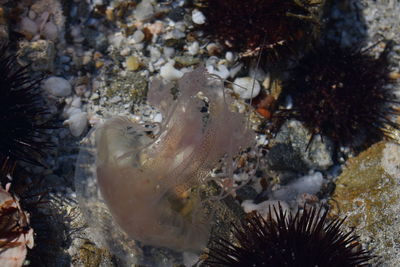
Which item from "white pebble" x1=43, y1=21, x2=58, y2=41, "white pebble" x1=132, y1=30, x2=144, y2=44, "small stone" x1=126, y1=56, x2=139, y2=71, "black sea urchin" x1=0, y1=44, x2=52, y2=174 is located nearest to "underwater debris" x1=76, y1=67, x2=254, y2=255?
"black sea urchin" x1=0, y1=44, x2=52, y2=174

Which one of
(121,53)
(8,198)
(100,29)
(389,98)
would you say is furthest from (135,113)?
(389,98)

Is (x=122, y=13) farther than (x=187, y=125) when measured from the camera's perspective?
Yes

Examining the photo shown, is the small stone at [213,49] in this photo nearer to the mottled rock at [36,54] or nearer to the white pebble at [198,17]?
the white pebble at [198,17]

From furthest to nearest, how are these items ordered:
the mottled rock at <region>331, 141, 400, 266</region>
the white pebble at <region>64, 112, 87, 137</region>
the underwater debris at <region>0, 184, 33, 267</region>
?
the white pebble at <region>64, 112, 87, 137</region>
the mottled rock at <region>331, 141, 400, 266</region>
the underwater debris at <region>0, 184, 33, 267</region>

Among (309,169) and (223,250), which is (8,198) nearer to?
(223,250)

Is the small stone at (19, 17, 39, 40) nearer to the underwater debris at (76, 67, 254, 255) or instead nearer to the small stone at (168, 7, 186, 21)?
the small stone at (168, 7, 186, 21)
